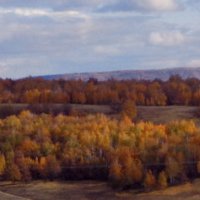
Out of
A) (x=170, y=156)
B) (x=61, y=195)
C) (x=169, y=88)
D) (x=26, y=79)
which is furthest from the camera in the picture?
(x=26, y=79)

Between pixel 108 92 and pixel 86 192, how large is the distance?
51.4 meters

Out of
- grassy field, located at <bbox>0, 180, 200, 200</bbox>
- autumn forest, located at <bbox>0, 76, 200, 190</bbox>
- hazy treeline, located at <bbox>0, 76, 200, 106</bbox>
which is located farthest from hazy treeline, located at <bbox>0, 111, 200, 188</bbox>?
hazy treeline, located at <bbox>0, 76, 200, 106</bbox>

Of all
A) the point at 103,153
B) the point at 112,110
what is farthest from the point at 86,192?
the point at 112,110

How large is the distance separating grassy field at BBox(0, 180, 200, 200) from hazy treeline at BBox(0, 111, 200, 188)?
4.07 feet

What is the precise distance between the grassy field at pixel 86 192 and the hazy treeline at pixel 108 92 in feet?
145

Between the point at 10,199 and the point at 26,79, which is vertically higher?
the point at 26,79

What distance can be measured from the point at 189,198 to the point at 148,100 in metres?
54.1

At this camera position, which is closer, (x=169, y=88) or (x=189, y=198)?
(x=189, y=198)

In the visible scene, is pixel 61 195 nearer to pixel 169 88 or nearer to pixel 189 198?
pixel 189 198

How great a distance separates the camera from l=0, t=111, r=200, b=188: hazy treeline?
60.4m

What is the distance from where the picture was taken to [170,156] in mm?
60875

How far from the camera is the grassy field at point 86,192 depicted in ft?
182

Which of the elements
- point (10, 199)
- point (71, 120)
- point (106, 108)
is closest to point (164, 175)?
point (10, 199)

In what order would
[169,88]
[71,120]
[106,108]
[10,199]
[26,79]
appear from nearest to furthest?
[10,199] < [71,120] < [106,108] < [169,88] < [26,79]
